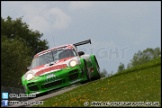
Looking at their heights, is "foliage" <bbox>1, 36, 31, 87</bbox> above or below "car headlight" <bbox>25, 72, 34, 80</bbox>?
above

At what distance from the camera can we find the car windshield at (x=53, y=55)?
17.4 m

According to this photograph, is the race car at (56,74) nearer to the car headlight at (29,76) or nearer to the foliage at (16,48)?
the car headlight at (29,76)

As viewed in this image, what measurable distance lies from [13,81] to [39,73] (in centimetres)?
2570

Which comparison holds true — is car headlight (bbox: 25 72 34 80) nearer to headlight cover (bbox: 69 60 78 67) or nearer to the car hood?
the car hood

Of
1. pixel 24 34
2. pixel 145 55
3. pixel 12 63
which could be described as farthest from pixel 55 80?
pixel 145 55

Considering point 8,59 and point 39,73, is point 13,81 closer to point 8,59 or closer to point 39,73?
point 8,59

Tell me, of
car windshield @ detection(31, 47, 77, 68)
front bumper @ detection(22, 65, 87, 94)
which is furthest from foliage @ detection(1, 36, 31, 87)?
front bumper @ detection(22, 65, 87, 94)

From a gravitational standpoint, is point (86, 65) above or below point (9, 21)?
below

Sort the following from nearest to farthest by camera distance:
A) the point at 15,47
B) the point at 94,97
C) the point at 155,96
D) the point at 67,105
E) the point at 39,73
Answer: the point at 155,96 < the point at 67,105 < the point at 94,97 < the point at 39,73 < the point at 15,47

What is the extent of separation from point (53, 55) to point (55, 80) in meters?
1.81

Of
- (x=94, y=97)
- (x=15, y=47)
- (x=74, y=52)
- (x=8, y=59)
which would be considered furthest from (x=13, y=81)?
(x=94, y=97)

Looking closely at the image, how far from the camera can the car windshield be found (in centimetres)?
1741

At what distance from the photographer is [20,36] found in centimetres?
5547

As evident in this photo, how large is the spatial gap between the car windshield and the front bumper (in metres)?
1.36
